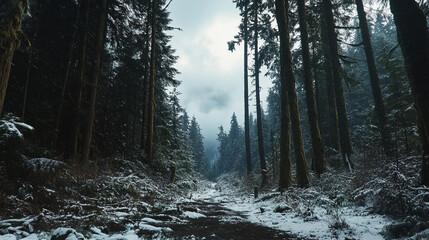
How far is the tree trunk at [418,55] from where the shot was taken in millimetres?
3762

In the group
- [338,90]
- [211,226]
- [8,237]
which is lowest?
[211,226]

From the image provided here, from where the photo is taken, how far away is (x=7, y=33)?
3057mm

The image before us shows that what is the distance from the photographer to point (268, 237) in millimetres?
3723

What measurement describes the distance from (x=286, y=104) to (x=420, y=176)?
701cm

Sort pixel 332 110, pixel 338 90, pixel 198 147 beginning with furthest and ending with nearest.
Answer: pixel 198 147, pixel 332 110, pixel 338 90

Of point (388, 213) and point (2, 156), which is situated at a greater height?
point (2, 156)

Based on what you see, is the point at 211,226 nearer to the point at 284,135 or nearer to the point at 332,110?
the point at 284,135

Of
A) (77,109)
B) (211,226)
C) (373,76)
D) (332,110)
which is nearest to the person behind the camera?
(211,226)

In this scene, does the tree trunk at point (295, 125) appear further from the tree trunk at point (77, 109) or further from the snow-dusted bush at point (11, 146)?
the tree trunk at point (77, 109)

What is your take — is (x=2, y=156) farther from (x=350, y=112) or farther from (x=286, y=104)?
(x=350, y=112)

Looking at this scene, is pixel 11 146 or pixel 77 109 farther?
pixel 77 109

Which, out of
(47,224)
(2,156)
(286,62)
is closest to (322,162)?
(286,62)

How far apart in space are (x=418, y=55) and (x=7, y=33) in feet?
21.9

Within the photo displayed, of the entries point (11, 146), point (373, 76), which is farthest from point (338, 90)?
point (11, 146)
